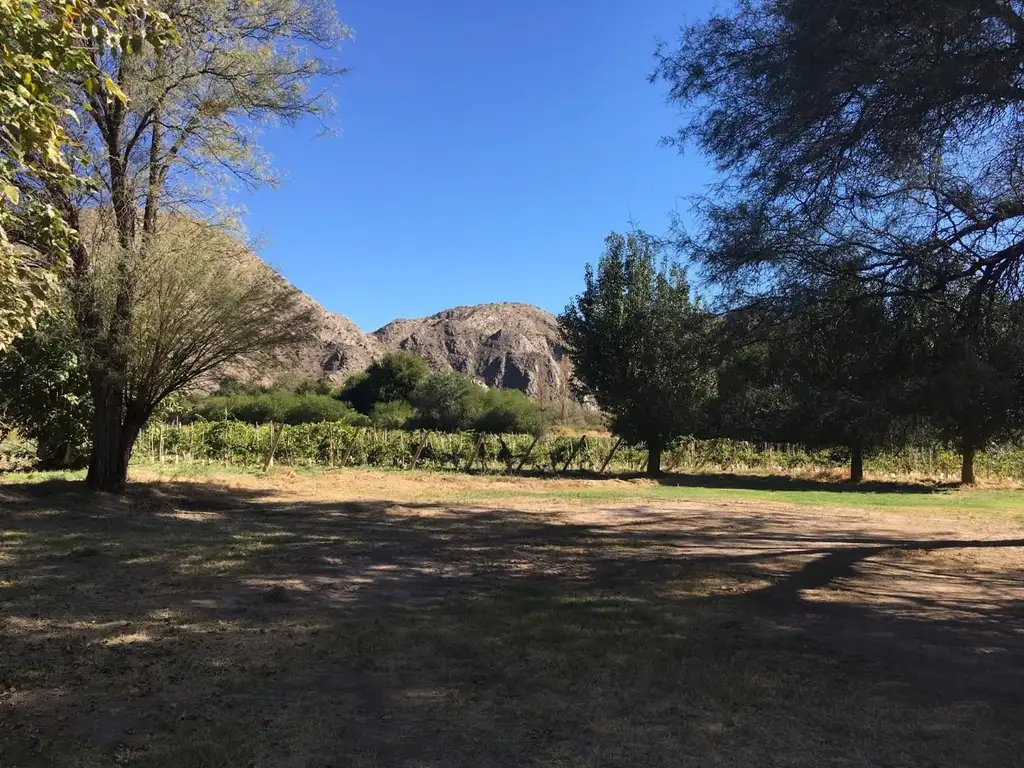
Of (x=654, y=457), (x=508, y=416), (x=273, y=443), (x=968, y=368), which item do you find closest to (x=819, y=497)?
(x=654, y=457)

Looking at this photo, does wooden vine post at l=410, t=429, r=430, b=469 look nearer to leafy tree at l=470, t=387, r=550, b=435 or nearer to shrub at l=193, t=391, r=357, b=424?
leafy tree at l=470, t=387, r=550, b=435

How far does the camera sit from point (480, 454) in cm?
2922

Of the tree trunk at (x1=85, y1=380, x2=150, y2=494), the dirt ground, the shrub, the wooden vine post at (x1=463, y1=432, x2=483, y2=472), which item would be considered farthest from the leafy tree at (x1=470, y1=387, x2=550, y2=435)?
the dirt ground

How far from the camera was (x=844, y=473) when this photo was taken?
29609mm

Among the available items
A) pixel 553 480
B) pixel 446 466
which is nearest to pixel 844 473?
pixel 553 480

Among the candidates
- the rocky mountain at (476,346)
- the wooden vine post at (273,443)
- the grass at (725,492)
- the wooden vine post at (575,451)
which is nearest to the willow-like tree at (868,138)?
the grass at (725,492)

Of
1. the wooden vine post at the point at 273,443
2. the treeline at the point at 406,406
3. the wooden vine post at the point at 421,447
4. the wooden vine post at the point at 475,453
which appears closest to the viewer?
the wooden vine post at the point at 273,443

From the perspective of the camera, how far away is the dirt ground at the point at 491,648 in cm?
370

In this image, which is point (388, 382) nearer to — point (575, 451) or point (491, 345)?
point (575, 451)

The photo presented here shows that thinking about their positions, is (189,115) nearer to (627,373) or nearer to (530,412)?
(627,373)

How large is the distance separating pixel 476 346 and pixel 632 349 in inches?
3165

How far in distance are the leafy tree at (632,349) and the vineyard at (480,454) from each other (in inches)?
81.8

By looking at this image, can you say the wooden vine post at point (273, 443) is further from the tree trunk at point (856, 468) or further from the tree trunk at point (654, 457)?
the tree trunk at point (856, 468)

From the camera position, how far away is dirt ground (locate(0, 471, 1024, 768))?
3.70 meters
